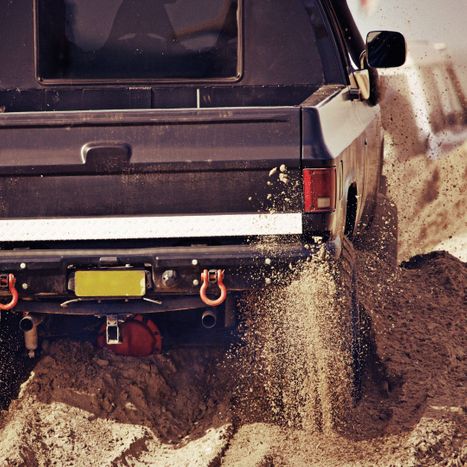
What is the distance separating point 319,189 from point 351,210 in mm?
1072

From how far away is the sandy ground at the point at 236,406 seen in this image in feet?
20.3

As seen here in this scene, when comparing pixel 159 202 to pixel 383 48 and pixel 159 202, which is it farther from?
pixel 383 48

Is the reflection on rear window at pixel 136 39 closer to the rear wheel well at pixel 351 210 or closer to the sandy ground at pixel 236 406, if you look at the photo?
the rear wheel well at pixel 351 210

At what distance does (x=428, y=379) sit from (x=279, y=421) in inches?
40.0

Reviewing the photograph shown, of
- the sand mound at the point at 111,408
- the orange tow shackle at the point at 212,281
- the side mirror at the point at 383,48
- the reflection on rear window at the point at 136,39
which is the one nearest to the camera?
the orange tow shackle at the point at 212,281

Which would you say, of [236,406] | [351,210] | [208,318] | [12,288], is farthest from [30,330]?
[351,210]

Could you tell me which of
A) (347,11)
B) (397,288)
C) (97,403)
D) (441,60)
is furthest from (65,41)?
(441,60)

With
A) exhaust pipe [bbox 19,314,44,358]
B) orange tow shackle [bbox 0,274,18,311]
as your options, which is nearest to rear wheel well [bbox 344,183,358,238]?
exhaust pipe [bbox 19,314,44,358]

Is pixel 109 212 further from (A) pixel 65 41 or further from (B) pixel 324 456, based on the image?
(A) pixel 65 41

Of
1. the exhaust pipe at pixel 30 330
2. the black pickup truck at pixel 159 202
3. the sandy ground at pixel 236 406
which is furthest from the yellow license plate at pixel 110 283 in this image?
the sandy ground at pixel 236 406

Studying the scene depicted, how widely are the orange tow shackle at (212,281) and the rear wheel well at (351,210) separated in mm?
1032

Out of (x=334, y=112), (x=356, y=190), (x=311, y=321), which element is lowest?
(x=311, y=321)

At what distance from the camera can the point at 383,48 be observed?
7465 millimetres

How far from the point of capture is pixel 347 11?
26.3ft
